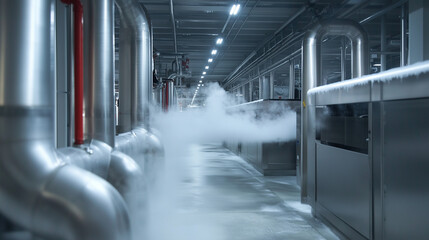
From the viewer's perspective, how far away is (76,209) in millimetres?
1394

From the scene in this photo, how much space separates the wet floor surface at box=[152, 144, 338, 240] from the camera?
12.6ft

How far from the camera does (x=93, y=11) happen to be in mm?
2336

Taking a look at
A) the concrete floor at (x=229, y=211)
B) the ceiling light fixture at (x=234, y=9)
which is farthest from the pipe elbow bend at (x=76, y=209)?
the ceiling light fixture at (x=234, y=9)

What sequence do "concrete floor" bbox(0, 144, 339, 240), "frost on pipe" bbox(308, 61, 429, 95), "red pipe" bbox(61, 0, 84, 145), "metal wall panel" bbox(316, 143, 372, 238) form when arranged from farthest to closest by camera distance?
"concrete floor" bbox(0, 144, 339, 240) < "metal wall panel" bbox(316, 143, 372, 238) < "frost on pipe" bbox(308, 61, 429, 95) < "red pipe" bbox(61, 0, 84, 145)

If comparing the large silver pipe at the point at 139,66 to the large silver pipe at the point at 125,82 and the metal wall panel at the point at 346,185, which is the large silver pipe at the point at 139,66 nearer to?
the large silver pipe at the point at 125,82

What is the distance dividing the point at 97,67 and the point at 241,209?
3.14 meters

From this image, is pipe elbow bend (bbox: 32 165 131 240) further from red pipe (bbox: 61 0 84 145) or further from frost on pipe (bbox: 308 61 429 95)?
frost on pipe (bbox: 308 61 429 95)

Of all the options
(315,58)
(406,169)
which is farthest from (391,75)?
(315,58)

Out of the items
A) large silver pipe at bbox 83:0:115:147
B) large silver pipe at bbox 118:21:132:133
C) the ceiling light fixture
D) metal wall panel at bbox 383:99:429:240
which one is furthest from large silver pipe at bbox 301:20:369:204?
large silver pipe at bbox 83:0:115:147

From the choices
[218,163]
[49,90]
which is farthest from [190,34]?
[49,90]

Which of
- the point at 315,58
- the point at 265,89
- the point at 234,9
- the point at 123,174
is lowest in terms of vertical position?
the point at 123,174

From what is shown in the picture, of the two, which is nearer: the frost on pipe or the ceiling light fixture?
the frost on pipe

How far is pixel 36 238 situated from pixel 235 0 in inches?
209

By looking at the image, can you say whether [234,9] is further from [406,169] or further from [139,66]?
[406,169]
